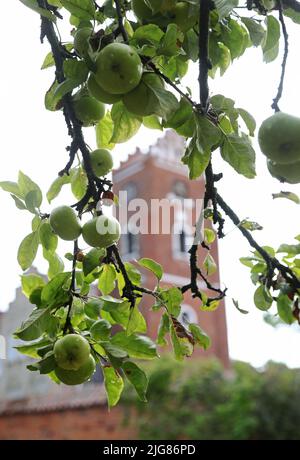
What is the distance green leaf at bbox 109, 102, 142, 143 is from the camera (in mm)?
618

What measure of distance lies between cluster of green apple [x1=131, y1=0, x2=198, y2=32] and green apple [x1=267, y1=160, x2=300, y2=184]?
6.2 inches

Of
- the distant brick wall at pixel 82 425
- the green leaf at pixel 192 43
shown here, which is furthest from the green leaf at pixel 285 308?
the distant brick wall at pixel 82 425

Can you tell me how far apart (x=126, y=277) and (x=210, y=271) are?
137 mm

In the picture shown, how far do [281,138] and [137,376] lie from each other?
331 mm

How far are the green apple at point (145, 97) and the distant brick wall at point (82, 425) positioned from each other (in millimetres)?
4404

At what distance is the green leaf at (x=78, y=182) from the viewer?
2.82 ft

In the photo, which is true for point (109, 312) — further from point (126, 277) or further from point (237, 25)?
point (237, 25)

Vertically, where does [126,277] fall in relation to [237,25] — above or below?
below

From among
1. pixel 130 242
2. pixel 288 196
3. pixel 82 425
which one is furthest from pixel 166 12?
pixel 130 242

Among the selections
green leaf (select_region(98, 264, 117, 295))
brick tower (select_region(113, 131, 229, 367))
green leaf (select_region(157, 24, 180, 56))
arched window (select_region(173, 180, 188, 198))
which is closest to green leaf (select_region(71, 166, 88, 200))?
green leaf (select_region(98, 264, 117, 295))

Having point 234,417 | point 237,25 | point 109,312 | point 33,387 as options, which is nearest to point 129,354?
point 109,312

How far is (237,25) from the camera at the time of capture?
25.1 inches

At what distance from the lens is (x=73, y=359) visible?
0.65 m

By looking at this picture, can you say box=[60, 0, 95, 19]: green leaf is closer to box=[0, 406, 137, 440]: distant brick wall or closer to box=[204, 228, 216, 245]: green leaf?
box=[204, 228, 216, 245]: green leaf
